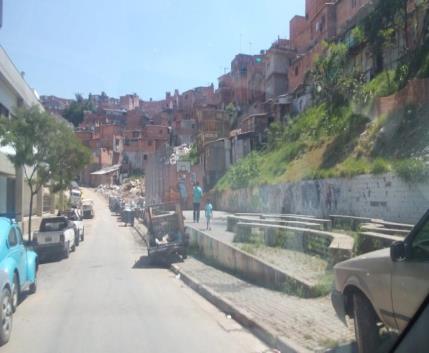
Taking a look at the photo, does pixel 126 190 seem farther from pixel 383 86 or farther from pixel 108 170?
pixel 383 86

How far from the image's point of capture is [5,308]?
765cm

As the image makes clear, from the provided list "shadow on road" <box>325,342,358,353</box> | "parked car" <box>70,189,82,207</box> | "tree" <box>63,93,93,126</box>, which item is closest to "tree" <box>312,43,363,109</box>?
"shadow on road" <box>325,342,358,353</box>

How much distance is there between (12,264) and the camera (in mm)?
9078

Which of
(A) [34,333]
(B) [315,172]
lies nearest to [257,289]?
(A) [34,333]

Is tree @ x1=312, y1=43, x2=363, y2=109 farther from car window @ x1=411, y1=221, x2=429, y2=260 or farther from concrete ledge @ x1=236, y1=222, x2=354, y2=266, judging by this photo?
car window @ x1=411, y1=221, x2=429, y2=260

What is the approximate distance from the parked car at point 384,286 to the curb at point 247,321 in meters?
0.97

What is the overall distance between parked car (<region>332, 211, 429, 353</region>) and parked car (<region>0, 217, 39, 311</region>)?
5.50 m

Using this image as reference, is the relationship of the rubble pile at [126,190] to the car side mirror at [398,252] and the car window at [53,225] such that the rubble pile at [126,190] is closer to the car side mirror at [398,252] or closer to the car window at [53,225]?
the car window at [53,225]

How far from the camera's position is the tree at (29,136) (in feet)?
73.6

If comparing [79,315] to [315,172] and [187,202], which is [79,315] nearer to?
[315,172]

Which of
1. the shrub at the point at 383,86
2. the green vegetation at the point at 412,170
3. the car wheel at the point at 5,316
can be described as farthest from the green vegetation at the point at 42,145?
the car wheel at the point at 5,316

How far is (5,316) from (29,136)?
16.5m

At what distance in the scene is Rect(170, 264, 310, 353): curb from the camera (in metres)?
6.67

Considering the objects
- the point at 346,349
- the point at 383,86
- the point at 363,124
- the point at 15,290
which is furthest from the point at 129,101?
the point at 346,349
